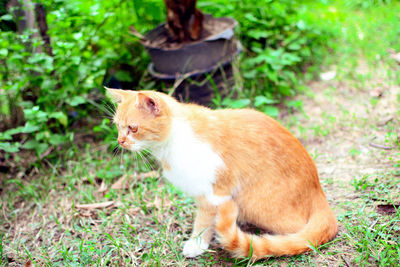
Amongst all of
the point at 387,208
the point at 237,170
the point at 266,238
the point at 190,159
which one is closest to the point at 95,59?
the point at 190,159

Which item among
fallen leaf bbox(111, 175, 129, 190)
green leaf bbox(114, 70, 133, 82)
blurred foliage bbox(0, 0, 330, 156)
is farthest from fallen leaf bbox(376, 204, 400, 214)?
green leaf bbox(114, 70, 133, 82)

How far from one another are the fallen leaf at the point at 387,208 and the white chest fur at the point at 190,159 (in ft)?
3.59

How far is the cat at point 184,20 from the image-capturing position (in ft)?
10.7

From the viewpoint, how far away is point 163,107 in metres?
1.87

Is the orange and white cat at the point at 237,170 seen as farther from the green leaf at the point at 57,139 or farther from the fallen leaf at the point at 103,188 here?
the green leaf at the point at 57,139

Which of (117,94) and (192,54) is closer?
(117,94)

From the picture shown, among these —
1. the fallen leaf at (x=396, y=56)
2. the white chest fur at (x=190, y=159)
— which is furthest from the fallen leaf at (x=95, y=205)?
the fallen leaf at (x=396, y=56)

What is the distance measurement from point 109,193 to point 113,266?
31.3 inches

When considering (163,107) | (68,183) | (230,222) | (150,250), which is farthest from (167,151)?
(68,183)

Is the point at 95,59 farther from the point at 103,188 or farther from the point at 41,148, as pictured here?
the point at 103,188

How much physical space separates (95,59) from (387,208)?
2.84 m

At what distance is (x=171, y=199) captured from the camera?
257 centimetres

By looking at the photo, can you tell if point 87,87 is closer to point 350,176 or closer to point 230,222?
point 230,222

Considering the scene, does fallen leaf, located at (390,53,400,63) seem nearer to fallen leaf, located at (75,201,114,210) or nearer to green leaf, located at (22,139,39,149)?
fallen leaf, located at (75,201,114,210)
